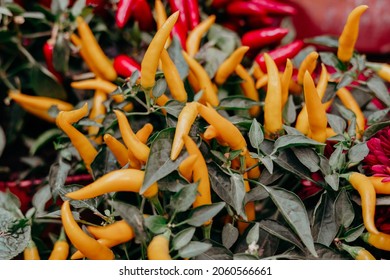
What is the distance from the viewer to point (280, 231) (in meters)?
0.82

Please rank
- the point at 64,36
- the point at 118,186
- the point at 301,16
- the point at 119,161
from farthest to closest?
the point at 301,16 → the point at 64,36 → the point at 119,161 → the point at 118,186

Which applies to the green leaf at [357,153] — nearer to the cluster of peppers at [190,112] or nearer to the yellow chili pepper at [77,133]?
the cluster of peppers at [190,112]

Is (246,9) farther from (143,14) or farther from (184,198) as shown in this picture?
(184,198)

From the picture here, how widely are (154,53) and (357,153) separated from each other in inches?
13.5

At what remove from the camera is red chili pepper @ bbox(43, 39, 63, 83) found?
1118mm

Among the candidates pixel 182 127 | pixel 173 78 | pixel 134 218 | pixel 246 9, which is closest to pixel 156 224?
pixel 134 218

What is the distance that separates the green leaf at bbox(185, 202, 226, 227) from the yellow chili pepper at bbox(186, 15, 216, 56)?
388mm

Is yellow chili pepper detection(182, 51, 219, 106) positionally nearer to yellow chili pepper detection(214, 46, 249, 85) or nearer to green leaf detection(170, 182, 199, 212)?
yellow chili pepper detection(214, 46, 249, 85)

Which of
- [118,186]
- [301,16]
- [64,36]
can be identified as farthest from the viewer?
[301,16]

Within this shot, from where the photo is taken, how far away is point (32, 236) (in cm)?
94

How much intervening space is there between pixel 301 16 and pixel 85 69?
518mm

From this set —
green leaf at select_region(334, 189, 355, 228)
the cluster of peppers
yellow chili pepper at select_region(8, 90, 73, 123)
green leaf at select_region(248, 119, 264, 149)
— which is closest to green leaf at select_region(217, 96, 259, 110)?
the cluster of peppers
